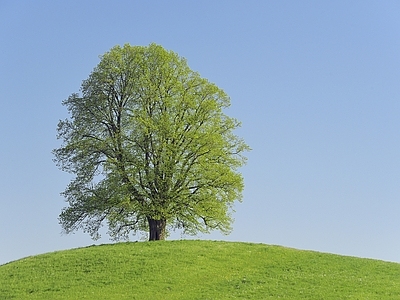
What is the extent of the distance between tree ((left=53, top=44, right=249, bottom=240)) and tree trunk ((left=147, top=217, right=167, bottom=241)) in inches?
3.1

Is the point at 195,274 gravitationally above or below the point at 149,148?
below

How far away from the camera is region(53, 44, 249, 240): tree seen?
4669 centimetres

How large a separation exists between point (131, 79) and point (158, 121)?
4411 millimetres

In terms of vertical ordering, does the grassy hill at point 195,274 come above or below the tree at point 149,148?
below

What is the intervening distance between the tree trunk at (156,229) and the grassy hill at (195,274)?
13.8ft

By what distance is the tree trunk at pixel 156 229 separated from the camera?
4697 cm

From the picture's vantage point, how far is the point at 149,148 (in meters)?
47.3

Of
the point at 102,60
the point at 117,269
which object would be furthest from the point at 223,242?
the point at 102,60

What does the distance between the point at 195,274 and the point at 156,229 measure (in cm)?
1234

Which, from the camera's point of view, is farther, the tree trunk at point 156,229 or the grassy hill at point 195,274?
the tree trunk at point 156,229

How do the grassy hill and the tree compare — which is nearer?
the grassy hill

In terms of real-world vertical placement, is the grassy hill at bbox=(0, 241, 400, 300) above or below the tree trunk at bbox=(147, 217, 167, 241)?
below

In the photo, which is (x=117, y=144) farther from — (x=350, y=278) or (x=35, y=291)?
(x=350, y=278)

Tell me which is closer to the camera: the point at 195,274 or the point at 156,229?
the point at 195,274
